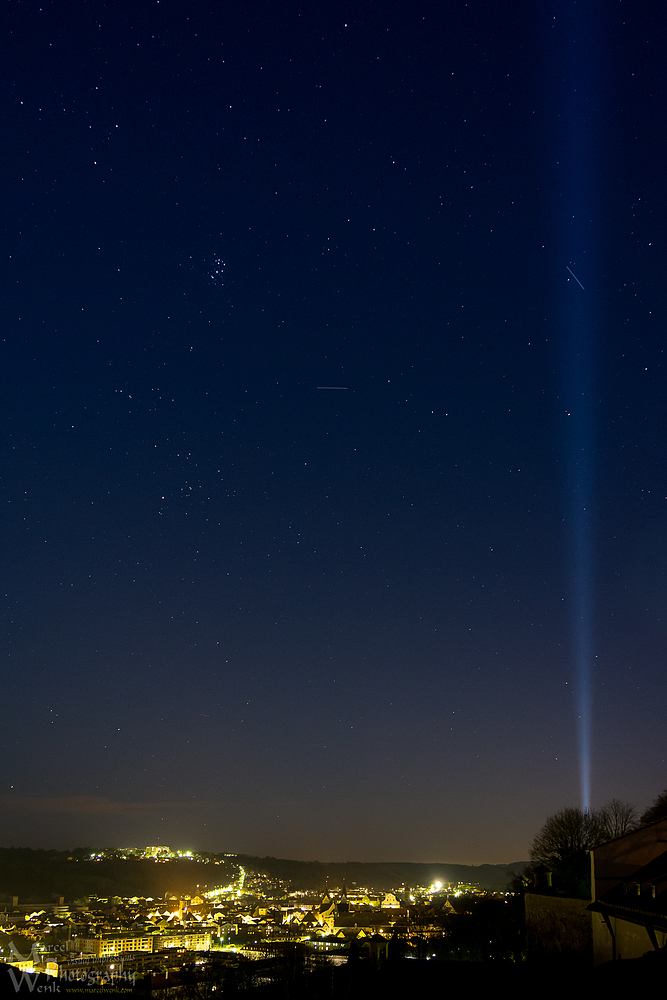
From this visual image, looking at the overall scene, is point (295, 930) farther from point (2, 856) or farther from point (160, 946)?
point (2, 856)

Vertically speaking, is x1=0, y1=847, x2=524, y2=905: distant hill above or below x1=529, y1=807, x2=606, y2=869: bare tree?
below

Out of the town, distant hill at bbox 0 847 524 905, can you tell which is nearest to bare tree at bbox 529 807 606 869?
the town

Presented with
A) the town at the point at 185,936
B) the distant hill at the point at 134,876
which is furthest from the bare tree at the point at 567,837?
the distant hill at the point at 134,876

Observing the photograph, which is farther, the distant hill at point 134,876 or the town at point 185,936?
the distant hill at point 134,876

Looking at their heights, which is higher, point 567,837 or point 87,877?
point 567,837

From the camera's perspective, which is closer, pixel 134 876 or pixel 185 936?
pixel 185 936

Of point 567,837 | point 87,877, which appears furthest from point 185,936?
point 87,877

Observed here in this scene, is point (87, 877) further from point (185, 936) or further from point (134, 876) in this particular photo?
point (185, 936)

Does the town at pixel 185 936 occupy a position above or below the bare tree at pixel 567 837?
below

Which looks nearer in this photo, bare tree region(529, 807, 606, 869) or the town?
the town

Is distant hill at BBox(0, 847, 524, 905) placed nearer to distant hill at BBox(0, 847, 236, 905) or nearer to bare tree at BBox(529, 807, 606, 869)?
distant hill at BBox(0, 847, 236, 905)

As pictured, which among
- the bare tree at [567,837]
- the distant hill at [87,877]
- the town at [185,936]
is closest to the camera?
the town at [185,936]

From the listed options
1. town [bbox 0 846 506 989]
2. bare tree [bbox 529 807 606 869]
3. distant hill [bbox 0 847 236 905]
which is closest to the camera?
town [bbox 0 846 506 989]

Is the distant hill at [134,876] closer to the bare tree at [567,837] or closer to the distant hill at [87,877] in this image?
the distant hill at [87,877]
